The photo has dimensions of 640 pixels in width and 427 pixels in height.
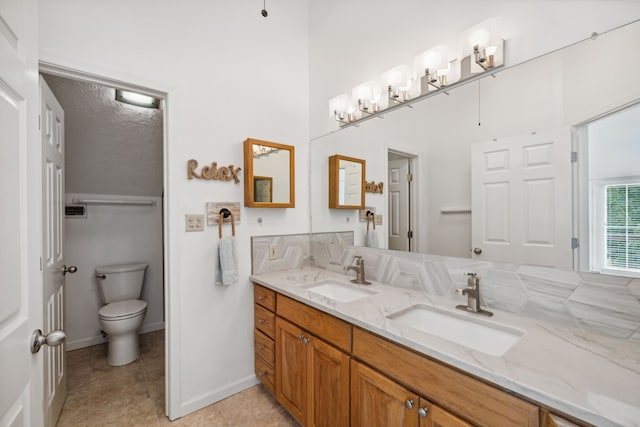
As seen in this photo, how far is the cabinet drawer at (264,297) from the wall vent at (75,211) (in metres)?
1.93

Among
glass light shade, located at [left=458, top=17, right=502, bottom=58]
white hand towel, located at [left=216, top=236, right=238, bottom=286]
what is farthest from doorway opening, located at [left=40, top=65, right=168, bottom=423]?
glass light shade, located at [left=458, top=17, right=502, bottom=58]

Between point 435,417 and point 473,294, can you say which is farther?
point 473,294

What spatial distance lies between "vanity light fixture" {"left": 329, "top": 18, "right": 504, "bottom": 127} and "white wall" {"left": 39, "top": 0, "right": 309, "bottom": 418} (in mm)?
751

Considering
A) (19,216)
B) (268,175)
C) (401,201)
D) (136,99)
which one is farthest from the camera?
(136,99)

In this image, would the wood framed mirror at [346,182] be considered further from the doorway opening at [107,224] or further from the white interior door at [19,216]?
the white interior door at [19,216]

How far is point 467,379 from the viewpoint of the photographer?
86 cm

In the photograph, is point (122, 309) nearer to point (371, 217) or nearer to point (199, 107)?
point (199, 107)

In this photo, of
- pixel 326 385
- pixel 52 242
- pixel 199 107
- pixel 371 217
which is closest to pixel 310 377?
pixel 326 385

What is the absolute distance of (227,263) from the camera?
6.19ft

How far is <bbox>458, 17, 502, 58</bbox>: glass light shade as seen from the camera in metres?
1.29

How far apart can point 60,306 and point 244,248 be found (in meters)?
1.17

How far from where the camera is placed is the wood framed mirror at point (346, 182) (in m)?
2.01

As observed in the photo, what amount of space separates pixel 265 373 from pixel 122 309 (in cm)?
144

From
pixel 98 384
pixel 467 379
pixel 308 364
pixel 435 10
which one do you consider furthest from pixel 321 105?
pixel 98 384
